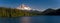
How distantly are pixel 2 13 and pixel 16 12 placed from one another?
7.66m

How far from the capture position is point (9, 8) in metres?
66.1

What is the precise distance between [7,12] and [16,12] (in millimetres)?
4693

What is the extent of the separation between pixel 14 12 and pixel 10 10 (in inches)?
86.6

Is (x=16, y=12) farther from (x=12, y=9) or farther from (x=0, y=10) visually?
(x=0, y=10)

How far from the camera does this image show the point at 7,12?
222ft

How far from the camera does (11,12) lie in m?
67.1

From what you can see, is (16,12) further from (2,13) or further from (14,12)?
(2,13)

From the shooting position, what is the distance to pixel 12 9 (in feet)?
226

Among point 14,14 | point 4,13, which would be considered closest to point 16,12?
point 14,14

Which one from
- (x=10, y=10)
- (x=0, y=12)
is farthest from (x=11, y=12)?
(x=0, y=12)

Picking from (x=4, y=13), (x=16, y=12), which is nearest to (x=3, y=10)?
(x=4, y=13)

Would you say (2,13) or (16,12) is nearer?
(2,13)

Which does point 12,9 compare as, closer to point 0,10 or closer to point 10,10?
point 10,10

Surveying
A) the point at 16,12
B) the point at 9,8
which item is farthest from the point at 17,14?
the point at 9,8
